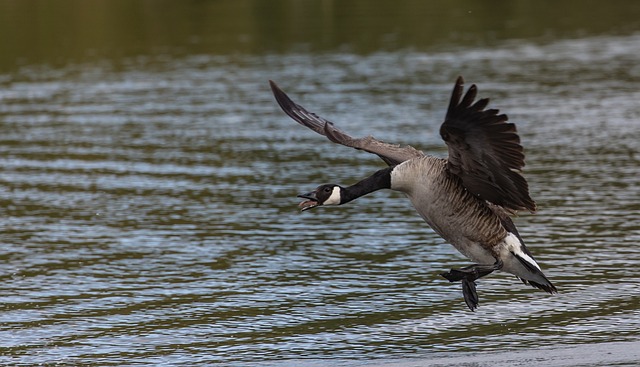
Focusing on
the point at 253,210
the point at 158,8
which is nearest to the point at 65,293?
the point at 253,210

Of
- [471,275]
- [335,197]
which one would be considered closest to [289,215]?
[335,197]

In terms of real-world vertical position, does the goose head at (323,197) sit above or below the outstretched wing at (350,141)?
below

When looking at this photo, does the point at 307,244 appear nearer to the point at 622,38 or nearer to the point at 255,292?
the point at 255,292

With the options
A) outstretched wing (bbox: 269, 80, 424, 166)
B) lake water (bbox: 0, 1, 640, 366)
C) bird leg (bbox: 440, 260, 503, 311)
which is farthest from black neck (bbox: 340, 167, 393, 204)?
lake water (bbox: 0, 1, 640, 366)

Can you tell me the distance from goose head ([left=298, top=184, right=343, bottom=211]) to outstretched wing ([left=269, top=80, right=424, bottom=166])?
311 millimetres

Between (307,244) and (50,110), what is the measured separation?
838cm

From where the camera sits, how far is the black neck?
318 inches

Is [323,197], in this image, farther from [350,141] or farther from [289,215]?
[289,215]

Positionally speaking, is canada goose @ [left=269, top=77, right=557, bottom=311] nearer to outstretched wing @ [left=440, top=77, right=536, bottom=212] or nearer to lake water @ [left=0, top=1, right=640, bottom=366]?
outstretched wing @ [left=440, top=77, right=536, bottom=212]

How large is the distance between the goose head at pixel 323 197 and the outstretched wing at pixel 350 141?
12.2 inches

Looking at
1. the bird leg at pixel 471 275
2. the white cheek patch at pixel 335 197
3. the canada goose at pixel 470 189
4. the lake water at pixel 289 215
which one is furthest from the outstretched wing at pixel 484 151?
the lake water at pixel 289 215

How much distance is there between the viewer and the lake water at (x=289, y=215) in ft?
27.4

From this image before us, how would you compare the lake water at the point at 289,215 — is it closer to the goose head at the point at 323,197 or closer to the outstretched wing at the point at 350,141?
the goose head at the point at 323,197

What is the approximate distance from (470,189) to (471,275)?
558 millimetres
